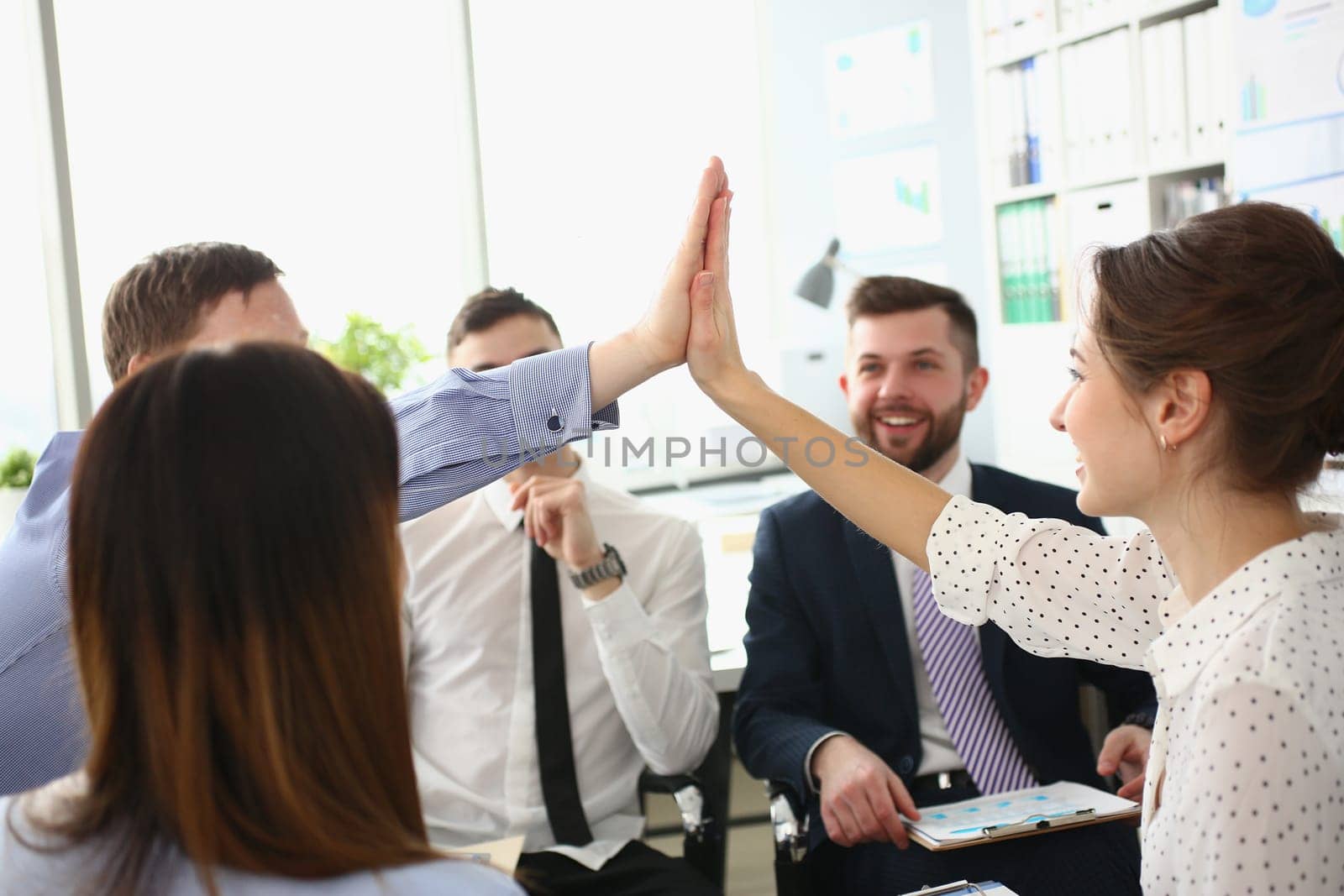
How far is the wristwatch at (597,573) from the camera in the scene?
2.13m

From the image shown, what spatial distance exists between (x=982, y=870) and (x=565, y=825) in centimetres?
73

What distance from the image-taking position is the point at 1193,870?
3.73ft

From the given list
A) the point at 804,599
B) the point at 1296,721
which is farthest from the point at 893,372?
the point at 1296,721

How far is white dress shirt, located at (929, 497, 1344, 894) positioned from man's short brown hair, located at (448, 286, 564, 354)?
125 cm

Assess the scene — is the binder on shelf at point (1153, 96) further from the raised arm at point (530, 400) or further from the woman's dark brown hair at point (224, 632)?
the woman's dark brown hair at point (224, 632)

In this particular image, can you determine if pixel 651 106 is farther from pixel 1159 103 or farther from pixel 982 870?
pixel 982 870

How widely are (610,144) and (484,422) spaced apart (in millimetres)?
3685

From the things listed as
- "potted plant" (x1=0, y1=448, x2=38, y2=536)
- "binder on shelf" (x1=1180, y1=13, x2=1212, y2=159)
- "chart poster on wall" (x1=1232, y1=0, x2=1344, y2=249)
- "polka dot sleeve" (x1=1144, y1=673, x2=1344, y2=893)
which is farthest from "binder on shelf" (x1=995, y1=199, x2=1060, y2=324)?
"potted plant" (x1=0, y1=448, x2=38, y2=536)

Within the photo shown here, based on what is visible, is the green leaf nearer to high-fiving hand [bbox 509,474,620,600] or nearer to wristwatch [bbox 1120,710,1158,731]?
high-fiving hand [bbox 509,474,620,600]

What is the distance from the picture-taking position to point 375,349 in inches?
157

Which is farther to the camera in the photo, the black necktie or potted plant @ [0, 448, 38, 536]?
potted plant @ [0, 448, 38, 536]

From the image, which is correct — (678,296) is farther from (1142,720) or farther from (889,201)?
(889,201)

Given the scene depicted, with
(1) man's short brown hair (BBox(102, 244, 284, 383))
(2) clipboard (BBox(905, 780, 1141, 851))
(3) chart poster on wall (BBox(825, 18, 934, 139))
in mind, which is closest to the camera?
(2) clipboard (BBox(905, 780, 1141, 851))

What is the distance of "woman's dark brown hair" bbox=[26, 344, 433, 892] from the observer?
2.72 ft
